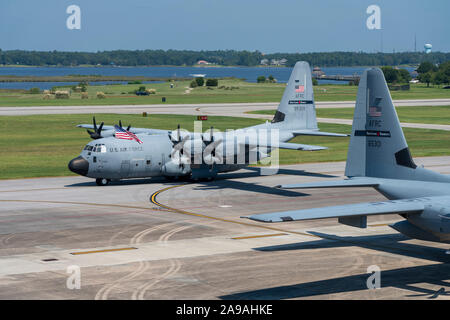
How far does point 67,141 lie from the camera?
72.3 metres

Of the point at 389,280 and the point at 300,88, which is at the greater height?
the point at 300,88

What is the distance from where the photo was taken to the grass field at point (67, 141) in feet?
184

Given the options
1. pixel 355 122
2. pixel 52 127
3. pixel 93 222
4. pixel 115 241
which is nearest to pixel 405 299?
pixel 355 122

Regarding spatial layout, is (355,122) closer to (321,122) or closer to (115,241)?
(115,241)

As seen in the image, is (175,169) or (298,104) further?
(298,104)

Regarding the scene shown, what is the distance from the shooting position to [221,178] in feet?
163

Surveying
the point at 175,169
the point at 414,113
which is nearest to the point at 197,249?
the point at 175,169

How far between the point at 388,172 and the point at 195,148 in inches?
854

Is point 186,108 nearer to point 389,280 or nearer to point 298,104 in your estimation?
point 298,104

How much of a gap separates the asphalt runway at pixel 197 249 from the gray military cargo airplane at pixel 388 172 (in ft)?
7.23

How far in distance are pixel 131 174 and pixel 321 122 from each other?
51478 mm

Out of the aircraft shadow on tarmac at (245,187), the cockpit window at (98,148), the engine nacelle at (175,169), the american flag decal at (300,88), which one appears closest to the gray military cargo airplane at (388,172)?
the aircraft shadow on tarmac at (245,187)

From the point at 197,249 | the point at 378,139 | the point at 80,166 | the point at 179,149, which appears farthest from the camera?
the point at 179,149
